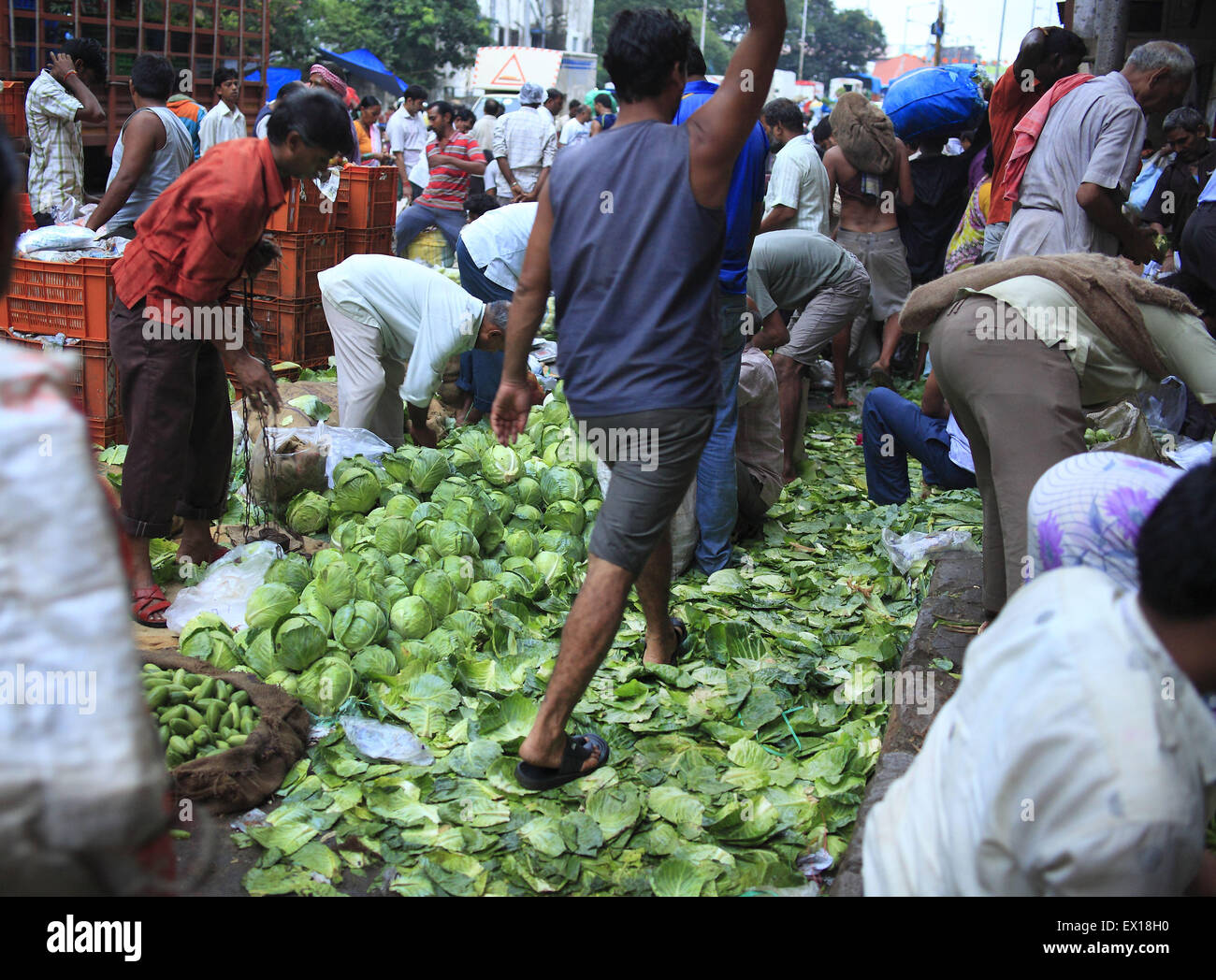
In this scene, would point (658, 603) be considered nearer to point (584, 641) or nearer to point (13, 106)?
point (584, 641)

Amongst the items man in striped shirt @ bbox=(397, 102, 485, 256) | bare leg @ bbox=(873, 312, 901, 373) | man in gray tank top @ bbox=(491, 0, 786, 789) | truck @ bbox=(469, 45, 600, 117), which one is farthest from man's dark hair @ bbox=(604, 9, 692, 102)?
truck @ bbox=(469, 45, 600, 117)

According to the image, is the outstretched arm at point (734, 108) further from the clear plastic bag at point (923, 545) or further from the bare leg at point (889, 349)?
the bare leg at point (889, 349)

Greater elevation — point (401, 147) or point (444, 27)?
point (444, 27)

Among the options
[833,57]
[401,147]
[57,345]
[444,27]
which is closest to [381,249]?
[57,345]

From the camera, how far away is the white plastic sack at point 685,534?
4488 mm

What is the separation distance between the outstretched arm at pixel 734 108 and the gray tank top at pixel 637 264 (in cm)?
4

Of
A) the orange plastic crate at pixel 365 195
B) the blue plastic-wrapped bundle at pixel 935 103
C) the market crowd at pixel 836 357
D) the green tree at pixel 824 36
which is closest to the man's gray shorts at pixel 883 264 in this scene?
the market crowd at pixel 836 357

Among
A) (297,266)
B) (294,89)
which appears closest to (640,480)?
(294,89)

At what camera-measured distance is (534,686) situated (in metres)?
3.51

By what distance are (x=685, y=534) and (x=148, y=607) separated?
7.14ft

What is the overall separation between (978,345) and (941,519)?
7.19 feet

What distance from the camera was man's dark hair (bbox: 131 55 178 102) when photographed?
569 centimetres
